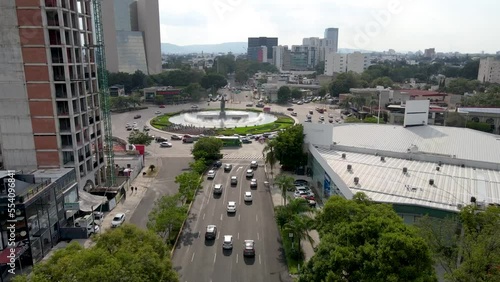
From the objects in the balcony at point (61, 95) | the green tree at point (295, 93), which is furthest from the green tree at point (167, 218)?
the green tree at point (295, 93)

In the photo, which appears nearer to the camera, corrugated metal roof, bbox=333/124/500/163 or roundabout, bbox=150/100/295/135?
corrugated metal roof, bbox=333/124/500/163

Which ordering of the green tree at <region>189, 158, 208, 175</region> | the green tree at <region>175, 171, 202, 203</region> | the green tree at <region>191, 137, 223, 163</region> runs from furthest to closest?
the green tree at <region>191, 137, 223, 163</region> < the green tree at <region>189, 158, 208, 175</region> < the green tree at <region>175, 171, 202, 203</region>

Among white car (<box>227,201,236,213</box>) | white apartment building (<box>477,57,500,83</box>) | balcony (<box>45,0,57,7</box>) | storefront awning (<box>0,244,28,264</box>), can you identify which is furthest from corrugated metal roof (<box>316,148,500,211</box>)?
white apartment building (<box>477,57,500,83</box>)

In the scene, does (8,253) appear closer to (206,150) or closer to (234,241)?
(234,241)

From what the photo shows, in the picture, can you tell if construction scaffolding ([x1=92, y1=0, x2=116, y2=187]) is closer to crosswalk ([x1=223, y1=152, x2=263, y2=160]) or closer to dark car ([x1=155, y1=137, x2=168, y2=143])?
crosswalk ([x1=223, y1=152, x2=263, y2=160])

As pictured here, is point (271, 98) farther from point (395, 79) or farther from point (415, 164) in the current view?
point (415, 164)

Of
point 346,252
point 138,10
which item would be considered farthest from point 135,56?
point 346,252

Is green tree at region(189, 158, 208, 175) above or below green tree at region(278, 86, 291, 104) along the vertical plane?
below

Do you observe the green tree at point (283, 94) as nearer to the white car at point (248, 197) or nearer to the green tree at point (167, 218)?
the white car at point (248, 197)
